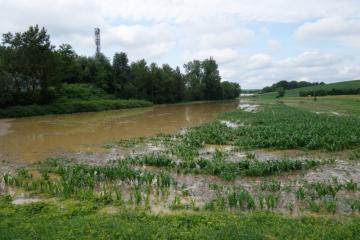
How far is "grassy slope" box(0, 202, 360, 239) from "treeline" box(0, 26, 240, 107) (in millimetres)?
40963

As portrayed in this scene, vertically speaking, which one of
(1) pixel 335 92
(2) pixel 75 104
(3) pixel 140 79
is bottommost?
(1) pixel 335 92

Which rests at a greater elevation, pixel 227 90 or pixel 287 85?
pixel 287 85

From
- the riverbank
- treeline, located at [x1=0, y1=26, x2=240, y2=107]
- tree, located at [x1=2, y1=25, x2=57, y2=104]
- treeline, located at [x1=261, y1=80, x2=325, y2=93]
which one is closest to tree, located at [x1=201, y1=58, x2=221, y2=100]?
treeline, located at [x1=0, y1=26, x2=240, y2=107]

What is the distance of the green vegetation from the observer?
155 ft

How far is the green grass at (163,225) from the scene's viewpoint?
615 cm

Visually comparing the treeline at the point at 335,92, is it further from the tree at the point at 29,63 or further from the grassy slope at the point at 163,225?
the grassy slope at the point at 163,225

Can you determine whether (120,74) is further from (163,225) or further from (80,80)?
(163,225)

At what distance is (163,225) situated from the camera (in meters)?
6.71

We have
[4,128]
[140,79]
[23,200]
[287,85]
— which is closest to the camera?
[23,200]

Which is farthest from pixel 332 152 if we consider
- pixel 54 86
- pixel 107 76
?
pixel 107 76

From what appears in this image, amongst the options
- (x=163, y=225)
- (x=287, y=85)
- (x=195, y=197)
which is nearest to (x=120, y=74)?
(x=195, y=197)

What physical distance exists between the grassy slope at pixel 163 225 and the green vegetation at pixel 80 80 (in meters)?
39.7

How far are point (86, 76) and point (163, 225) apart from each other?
73.0 metres

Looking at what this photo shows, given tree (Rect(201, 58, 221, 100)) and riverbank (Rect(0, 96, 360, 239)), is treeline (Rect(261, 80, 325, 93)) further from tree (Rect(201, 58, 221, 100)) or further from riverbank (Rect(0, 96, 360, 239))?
riverbank (Rect(0, 96, 360, 239))
